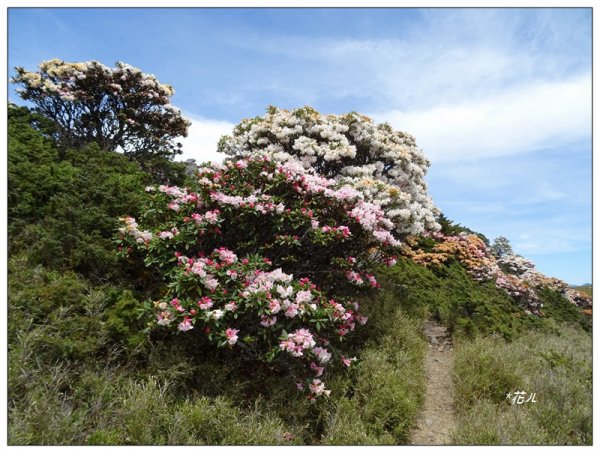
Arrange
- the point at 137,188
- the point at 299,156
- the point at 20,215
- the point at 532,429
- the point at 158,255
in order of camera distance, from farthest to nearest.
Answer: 1. the point at 299,156
2. the point at 137,188
3. the point at 20,215
4. the point at 158,255
5. the point at 532,429

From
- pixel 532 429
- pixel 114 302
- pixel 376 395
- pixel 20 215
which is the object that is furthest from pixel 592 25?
pixel 20 215

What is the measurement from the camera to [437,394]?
5449mm

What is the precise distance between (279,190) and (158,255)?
1.86 m

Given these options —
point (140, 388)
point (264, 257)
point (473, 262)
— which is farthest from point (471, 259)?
point (140, 388)

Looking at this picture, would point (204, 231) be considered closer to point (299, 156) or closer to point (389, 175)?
A: point (299, 156)

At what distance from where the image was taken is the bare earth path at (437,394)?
461cm

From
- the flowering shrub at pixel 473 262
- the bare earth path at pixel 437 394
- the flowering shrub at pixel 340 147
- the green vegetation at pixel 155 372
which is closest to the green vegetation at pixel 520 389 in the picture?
the green vegetation at pixel 155 372

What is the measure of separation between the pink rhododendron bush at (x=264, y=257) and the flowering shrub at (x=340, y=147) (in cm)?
254

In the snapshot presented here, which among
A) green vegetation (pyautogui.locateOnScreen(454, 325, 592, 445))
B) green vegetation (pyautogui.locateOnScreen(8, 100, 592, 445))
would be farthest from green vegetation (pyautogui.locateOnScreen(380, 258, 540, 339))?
green vegetation (pyautogui.locateOnScreen(8, 100, 592, 445))

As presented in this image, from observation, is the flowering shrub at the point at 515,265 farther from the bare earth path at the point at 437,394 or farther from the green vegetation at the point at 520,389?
the bare earth path at the point at 437,394

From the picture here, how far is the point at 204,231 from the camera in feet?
16.8

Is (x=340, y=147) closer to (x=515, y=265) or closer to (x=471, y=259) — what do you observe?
(x=471, y=259)
